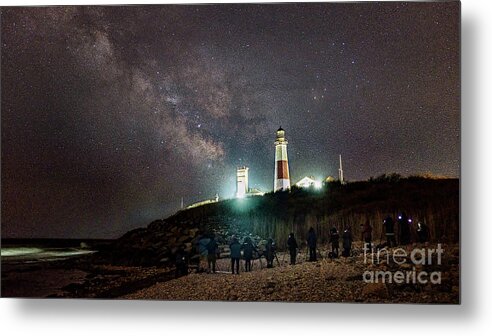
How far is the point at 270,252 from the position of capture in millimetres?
3920

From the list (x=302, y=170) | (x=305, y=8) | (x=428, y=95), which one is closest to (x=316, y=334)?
(x=302, y=170)

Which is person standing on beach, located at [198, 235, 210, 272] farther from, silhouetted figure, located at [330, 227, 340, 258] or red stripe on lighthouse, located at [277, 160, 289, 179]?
silhouetted figure, located at [330, 227, 340, 258]

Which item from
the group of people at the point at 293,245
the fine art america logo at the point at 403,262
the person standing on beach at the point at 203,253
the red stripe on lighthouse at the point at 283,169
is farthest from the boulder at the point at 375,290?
the person standing on beach at the point at 203,253

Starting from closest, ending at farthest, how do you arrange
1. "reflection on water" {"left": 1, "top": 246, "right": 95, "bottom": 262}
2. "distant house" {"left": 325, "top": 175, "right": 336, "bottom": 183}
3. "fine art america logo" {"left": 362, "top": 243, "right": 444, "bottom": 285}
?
"fine art america logo" {"left": 362, "top": 243, "right": 444, "bottom": 285} → "distant house" {"left": 325, "top": 175, "right": 336, "bottom": 183} → "reflection on water" {"left": 1, "top": 246, "right": 95, "bottom": 262}

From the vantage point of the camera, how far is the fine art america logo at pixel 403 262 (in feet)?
12.4

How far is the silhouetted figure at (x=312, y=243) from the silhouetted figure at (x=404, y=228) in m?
0.45

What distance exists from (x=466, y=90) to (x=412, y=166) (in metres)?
0.48

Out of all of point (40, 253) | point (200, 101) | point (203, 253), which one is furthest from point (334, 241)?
point (40, 253)

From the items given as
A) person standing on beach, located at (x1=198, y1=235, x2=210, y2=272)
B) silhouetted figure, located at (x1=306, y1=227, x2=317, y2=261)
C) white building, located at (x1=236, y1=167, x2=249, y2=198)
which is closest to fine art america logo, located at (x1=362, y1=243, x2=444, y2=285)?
silhouetted figure, located at (x1=306, y1=227, x2=317, y2=261)

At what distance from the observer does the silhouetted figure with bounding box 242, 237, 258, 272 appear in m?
3.94

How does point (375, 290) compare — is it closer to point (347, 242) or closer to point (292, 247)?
point (347, 242)

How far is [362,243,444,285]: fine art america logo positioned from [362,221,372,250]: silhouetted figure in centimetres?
1

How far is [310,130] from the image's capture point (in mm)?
3941

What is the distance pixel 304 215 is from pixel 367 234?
0.35 meters
